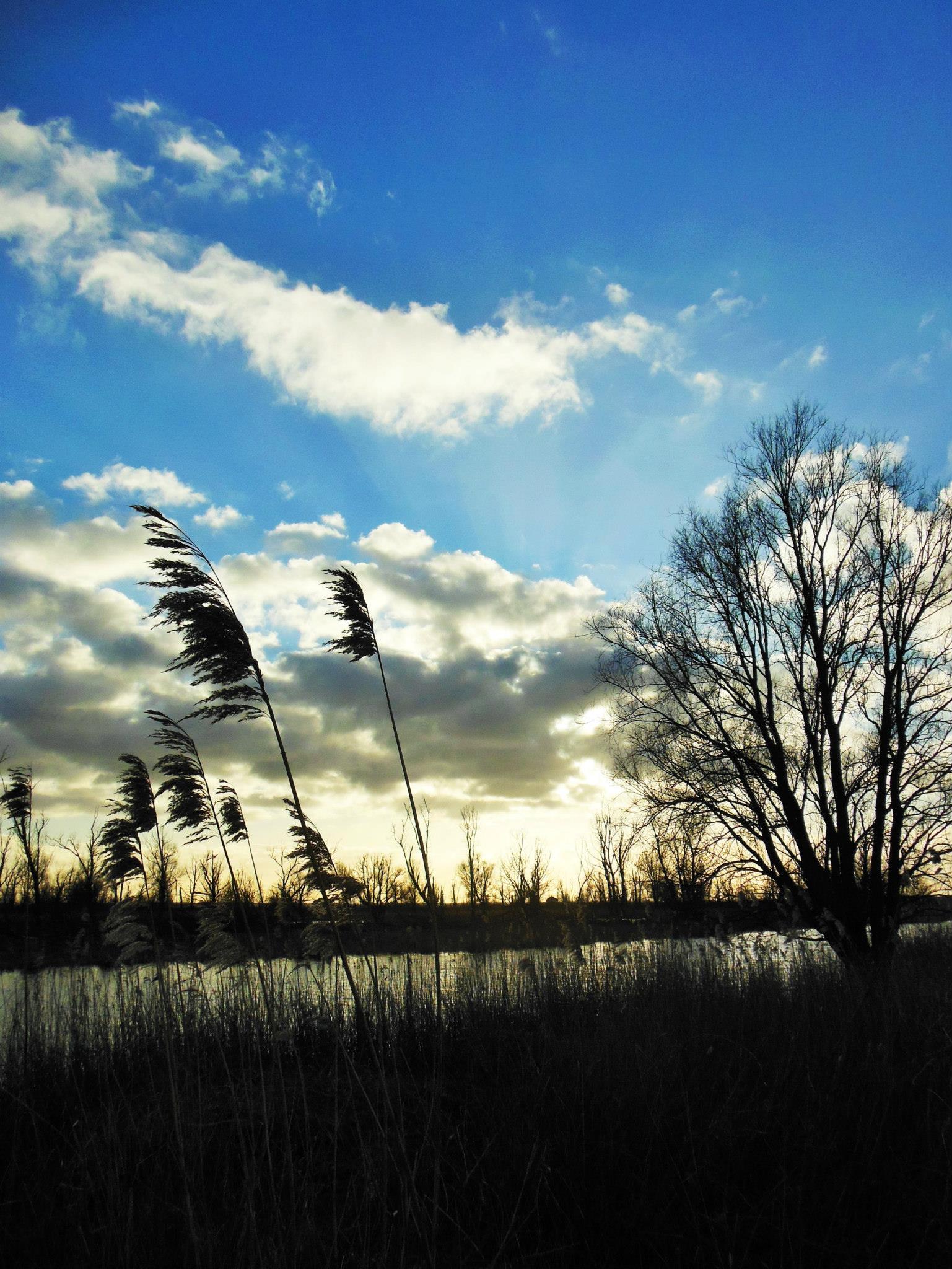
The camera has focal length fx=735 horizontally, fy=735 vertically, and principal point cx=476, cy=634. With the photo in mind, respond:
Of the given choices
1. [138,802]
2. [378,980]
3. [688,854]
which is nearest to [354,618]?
[138,802]

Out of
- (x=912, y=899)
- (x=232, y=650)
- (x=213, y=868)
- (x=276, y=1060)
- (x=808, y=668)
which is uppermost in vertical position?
(x=808, y=668)

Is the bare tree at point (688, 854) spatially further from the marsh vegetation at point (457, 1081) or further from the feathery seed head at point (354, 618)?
the feathery seed head at point (354, 618)

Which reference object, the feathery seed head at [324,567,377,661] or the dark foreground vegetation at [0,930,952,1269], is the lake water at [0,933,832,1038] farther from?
the feathery seed head at [324,567,377,661]

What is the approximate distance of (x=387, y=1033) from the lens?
726 cm

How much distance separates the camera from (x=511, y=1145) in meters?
3.90

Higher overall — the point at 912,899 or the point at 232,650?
the point at 232,650

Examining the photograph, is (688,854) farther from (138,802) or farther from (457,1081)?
(138,802)

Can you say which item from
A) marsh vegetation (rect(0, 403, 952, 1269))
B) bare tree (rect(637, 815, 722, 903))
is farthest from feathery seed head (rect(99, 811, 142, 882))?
bare tree (rect(637, 815, 722, 903))

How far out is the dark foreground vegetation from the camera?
3.07 metres

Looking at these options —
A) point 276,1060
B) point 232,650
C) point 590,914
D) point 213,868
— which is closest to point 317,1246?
point 276,1060

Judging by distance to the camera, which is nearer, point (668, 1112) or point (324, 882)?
point (324, 882)

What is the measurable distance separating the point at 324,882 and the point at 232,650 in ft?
3.92

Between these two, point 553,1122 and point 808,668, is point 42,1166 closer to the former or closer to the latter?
point 553,1122

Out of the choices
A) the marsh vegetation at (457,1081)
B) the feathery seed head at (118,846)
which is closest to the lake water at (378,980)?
the marsh vegetation at (457,1081)
